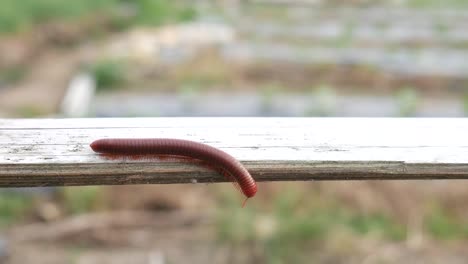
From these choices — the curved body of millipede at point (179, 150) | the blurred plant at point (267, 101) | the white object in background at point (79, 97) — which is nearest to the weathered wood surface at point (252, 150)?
the curved body of millipede at point (179, 150)

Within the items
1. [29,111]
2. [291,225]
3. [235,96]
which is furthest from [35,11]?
[291,225]

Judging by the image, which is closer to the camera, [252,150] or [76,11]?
[252,150]

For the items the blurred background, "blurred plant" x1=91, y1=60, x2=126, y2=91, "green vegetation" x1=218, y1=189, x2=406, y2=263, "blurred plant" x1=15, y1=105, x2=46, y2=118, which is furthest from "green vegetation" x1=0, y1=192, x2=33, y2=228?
"blurred plant" x1=91, y1=60, x2=126, y2=91

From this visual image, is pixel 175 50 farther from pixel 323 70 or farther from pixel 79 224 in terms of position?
pixel 79 224

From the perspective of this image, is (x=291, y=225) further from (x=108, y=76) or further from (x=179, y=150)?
(x=108, y=76)

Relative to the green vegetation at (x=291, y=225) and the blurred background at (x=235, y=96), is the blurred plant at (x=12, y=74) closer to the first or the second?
the blurred background at (x=235, y=96)

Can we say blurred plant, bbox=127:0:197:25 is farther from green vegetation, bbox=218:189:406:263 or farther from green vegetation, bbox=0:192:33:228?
green vegetation, bbox=218:189:406:263
